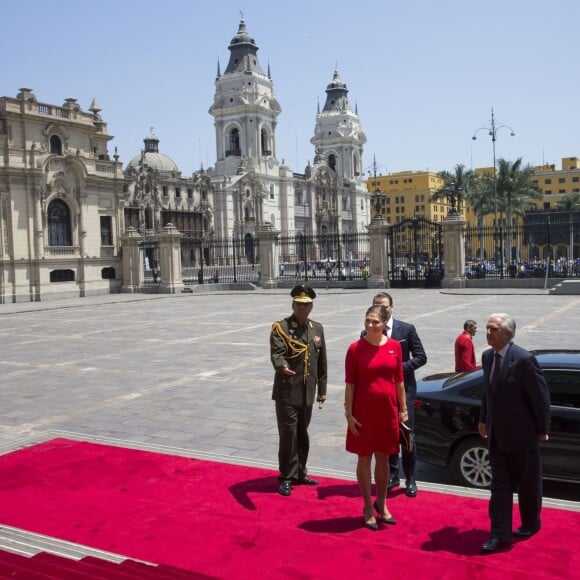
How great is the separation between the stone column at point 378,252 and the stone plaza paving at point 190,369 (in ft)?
32.8

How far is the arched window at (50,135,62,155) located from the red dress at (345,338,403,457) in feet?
123

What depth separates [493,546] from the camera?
4625 mm

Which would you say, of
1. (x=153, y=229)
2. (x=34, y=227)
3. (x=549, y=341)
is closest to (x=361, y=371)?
(x=549, y=341)

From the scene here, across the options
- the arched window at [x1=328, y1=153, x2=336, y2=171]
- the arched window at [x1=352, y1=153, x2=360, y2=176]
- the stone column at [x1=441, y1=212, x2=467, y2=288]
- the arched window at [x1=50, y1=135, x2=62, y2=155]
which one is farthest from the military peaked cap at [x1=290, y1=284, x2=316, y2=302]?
the arched window at [x1=352, y1=153, x2=360, y2=176]

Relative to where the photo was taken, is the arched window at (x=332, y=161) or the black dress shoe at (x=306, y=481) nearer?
the black dress shoe at (x=306, y=481)

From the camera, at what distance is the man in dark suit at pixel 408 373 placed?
582 centimetres

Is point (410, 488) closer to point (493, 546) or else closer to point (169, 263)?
point (493, 546)

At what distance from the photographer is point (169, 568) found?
4.48 metres

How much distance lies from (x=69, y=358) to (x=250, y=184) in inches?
3059

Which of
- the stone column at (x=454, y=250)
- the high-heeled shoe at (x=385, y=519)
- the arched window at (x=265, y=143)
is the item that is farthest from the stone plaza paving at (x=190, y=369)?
the arched window at (x=265, y=143)

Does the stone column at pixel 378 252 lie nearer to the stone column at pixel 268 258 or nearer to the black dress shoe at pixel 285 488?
the stone column at pixel 268 258

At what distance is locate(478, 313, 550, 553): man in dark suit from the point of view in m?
4.61

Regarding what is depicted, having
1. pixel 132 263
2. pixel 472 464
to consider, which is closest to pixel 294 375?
pixel 472 464

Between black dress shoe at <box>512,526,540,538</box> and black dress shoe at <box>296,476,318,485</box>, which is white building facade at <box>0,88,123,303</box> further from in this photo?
black dress shoe at <box>512,526,540,538</box>
